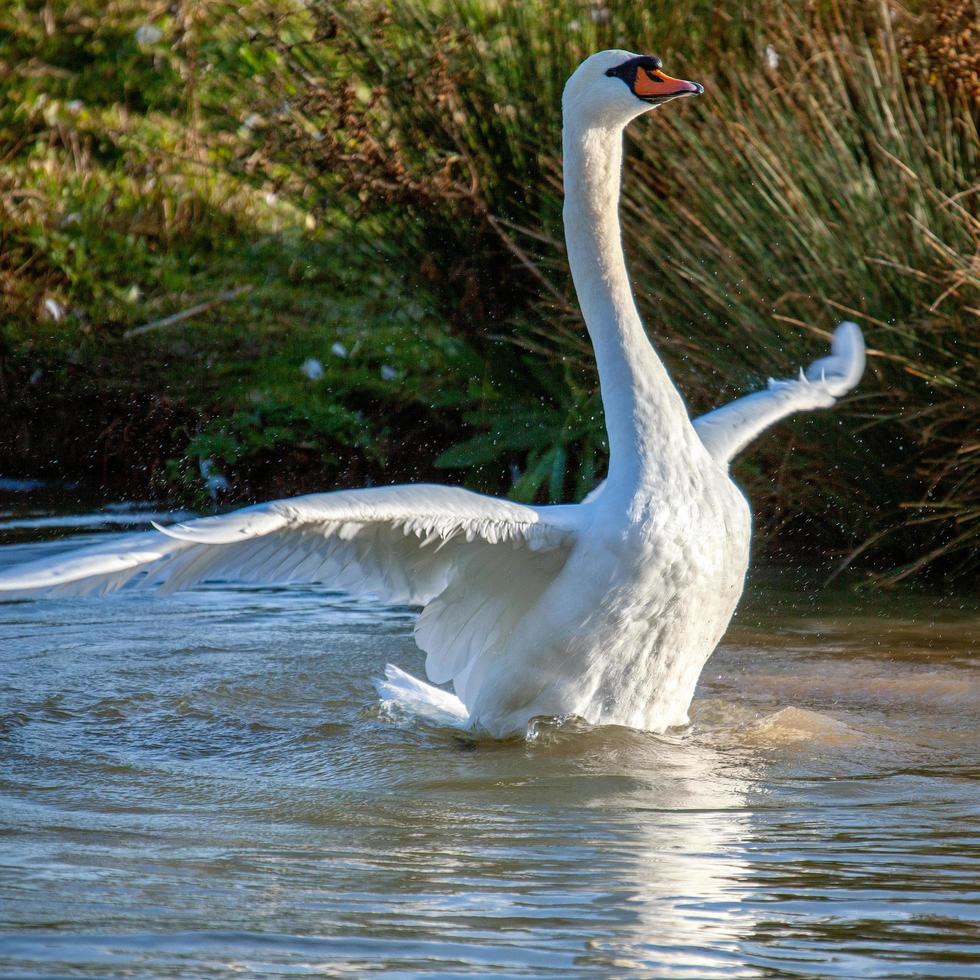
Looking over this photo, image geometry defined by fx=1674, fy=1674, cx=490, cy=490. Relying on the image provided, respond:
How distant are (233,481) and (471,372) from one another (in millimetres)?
1286

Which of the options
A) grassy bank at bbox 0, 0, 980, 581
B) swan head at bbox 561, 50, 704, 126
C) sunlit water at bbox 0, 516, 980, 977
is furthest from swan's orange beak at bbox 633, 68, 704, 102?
sunlit water at bbox 0, 516, 980, 977

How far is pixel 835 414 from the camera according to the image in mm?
6277

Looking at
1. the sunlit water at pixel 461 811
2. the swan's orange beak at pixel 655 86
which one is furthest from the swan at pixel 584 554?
the sunlit water at pixel 461 811

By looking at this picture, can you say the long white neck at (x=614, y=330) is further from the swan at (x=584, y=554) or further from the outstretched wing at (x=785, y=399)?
the outstretched wing at (x=785, y=399)

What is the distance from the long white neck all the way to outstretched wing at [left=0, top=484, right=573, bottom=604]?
270 millimetres

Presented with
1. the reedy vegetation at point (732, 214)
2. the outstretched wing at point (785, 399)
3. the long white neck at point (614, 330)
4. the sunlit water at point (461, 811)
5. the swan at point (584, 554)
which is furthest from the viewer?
the reedy vegetation at point (732, 214)

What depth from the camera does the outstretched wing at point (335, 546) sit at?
11.0 feet

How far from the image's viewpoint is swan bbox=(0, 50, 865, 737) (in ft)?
12.8

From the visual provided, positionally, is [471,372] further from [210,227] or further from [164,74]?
[164,74]

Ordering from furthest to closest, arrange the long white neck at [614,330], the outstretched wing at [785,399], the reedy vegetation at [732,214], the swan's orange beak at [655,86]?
the reedy vegetation at [732,214] → the outstretched wing at [785,399] → the swan's orange beak at [655,86] → the long white neck at [614,330]

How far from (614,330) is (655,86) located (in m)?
0.66

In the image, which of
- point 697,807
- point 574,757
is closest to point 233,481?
point 574,757

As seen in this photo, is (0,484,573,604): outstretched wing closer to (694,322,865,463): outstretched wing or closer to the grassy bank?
(694,322,865,463): outstretched wing

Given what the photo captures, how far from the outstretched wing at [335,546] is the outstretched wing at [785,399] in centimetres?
100
